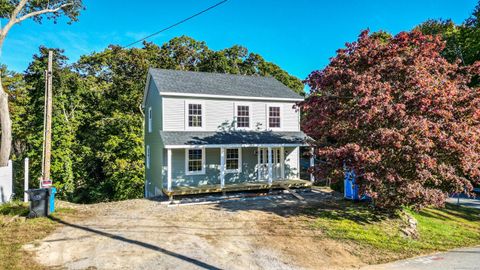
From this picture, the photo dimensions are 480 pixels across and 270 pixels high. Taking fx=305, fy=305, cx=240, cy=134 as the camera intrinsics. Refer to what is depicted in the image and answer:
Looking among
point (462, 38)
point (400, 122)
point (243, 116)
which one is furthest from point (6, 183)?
point (462, 38)

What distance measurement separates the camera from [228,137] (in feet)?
55.7

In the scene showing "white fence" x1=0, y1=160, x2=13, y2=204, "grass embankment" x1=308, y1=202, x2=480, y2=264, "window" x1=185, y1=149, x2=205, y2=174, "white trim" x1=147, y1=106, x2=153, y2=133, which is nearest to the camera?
"grass embankment" x1=308, y1=202, x2=480, y2=264

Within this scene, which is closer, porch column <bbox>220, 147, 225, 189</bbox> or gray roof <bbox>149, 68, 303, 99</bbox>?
porch column <bbox>220, 147, 225, 189</bbox>

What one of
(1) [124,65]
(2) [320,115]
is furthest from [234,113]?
(1) [124,65]

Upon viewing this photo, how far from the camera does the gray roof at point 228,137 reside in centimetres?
1569

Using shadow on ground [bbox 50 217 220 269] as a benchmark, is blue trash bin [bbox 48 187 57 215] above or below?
above

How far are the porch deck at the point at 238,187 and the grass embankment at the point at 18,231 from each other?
4.77 m

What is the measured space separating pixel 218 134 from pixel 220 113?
4.41 ft

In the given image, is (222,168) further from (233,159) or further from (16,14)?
(16,14)

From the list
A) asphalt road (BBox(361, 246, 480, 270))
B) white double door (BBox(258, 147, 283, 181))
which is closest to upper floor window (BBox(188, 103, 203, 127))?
white double door (BBox(258, 147, 283, 181))

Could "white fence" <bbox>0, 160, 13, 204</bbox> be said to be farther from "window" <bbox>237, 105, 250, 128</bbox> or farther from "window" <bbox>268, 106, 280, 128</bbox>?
"window" <bbox>268, 106, 280, 128</bbox>

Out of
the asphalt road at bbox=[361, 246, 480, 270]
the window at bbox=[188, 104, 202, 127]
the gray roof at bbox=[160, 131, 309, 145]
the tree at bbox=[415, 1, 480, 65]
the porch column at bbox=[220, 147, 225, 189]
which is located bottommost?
the asphalt road at bbox=[361, 246, 480, 270]

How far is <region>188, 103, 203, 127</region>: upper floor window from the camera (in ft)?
55.9

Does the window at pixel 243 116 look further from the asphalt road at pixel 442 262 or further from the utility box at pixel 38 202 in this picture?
the asphalt road at pixel 442 262
